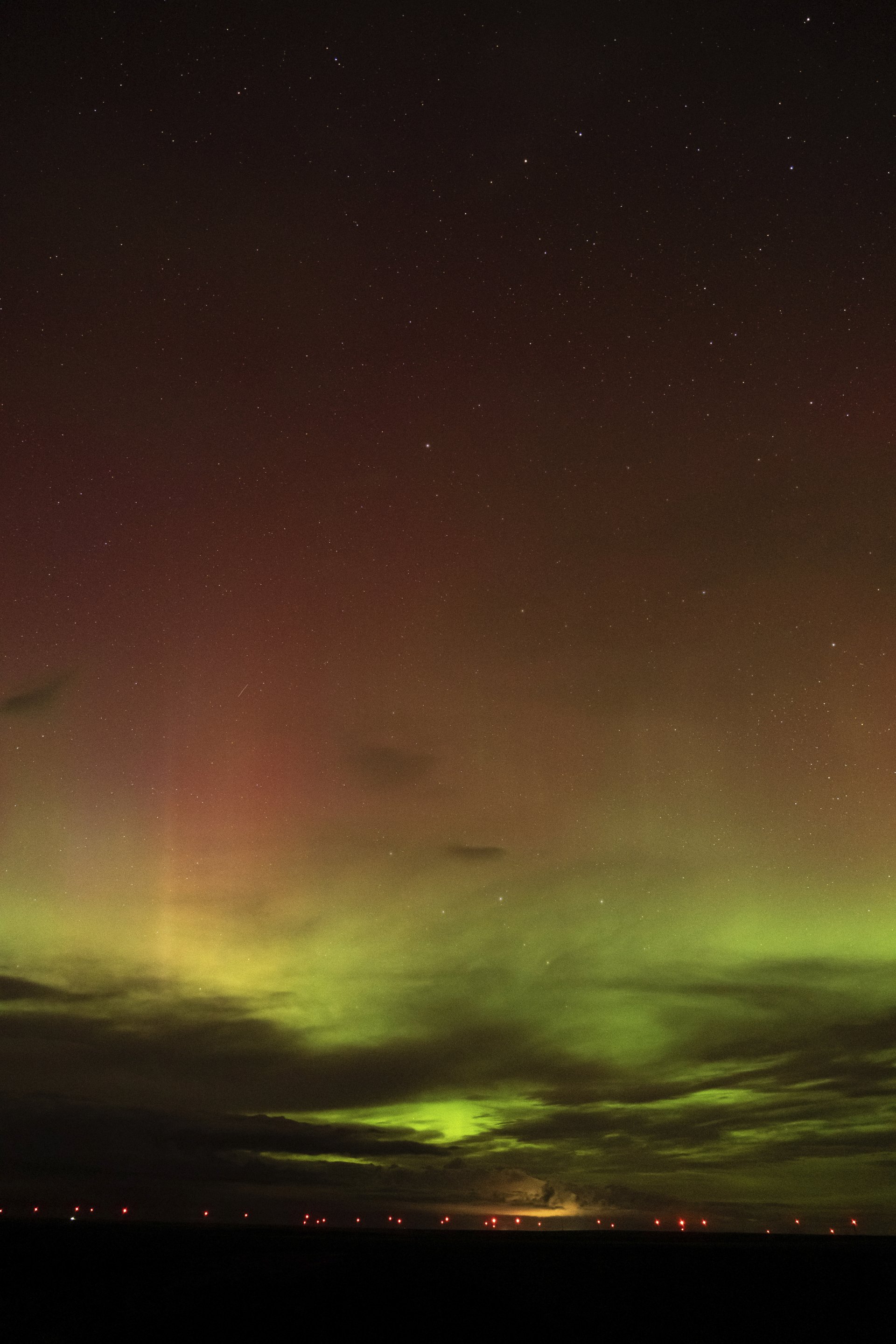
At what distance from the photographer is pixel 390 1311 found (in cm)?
7512

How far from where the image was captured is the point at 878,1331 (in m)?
68.9

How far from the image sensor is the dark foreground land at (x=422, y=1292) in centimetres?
6862

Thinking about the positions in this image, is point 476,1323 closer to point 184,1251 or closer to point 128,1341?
point 128,1341

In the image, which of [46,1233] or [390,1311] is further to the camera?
[46,1233]

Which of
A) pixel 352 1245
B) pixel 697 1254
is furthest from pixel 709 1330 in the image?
pixel 352 1245

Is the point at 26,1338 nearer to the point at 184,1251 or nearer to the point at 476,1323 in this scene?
the point at 476,1323

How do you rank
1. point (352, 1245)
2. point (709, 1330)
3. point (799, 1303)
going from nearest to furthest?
point (709, 1330)
point (799, 1303)
point (352, 1245)

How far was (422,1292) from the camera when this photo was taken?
8662cm

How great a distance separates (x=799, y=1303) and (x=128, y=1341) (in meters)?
49.8

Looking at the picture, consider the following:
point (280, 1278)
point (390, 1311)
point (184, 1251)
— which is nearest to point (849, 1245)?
point (184, 1251)

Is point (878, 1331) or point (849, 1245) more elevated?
point (878, 1331)

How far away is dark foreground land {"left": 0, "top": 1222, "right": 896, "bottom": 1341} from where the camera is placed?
68.6 meters

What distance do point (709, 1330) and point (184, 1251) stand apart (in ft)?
277

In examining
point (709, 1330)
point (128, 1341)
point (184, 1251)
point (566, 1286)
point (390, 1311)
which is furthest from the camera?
point (184, 1251)
